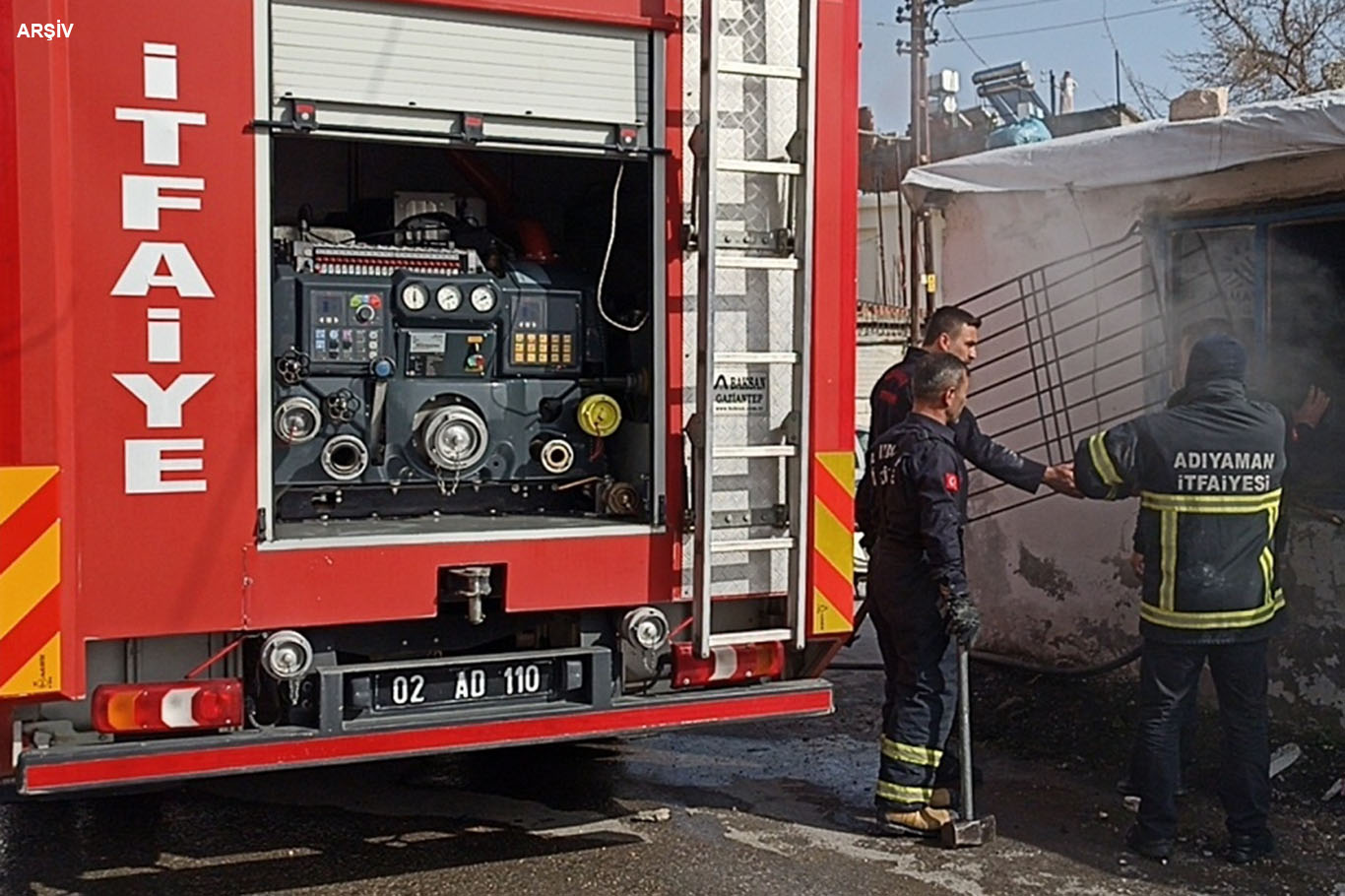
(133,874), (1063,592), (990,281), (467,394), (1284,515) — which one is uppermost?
(990,281)

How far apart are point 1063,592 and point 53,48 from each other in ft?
16.8

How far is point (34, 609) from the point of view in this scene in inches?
153

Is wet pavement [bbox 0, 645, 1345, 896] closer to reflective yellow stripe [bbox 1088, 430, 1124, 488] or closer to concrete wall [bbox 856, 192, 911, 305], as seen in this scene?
reflective yellow stripe [bbox 1088, 430, 1124, 488]

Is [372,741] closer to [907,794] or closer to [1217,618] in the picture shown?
[907,794]

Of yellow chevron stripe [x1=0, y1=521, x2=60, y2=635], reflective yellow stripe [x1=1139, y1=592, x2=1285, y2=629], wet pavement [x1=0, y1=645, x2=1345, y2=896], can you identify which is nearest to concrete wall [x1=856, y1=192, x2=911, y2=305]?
wet pavement [x1=0, y1=645, x2=1345, y2=896]

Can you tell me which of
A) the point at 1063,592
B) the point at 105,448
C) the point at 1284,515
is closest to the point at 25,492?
the point at 105,448

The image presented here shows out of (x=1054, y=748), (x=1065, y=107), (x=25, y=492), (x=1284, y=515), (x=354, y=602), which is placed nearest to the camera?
(x=25, y=492)

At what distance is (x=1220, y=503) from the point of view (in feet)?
16.9

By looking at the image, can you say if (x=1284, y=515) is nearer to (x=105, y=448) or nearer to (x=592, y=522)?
(x=592, y=522)

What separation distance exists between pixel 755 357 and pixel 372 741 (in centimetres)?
163

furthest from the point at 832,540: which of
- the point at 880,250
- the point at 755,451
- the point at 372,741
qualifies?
the point at 880,250

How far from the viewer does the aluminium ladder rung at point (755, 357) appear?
15.4 ft

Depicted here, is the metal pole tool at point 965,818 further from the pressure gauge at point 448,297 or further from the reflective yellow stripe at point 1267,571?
the pressure gauge at point 448,297

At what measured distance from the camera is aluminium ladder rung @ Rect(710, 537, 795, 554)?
4.67m
